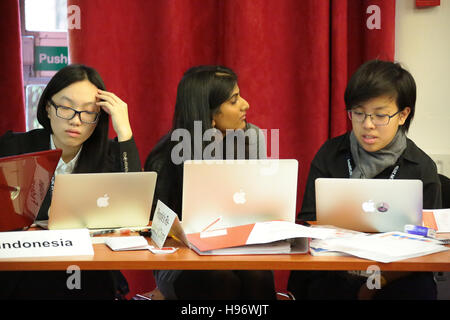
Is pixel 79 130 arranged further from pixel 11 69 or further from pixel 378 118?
pixel 378 118

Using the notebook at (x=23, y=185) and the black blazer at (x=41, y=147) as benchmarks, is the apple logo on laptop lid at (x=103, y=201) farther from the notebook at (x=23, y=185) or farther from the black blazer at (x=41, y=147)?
the black blazer at (x=41, y=147)

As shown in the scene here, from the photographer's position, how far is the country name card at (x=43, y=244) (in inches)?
53.3

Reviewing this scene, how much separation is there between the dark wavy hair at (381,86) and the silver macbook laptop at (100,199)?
0.89 metres

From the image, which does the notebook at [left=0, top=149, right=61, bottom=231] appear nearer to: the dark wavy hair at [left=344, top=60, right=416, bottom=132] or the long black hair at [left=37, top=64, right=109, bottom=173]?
the long black hair at [left=37, top=64, right=109, bottom=173]

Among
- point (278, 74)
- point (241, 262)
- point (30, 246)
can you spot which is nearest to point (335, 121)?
point (278, 74)

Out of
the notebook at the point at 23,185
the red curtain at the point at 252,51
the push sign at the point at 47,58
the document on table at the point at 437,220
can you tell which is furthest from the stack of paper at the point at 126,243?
the push sign at the point at 47,58

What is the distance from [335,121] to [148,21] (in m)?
1.15

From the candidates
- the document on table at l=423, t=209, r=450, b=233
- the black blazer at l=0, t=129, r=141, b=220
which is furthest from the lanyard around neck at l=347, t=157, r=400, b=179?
the black blazer at l=0, t=129, r=141, b=220

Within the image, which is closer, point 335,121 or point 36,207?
point 36,207

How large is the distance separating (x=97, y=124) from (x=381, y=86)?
114cm

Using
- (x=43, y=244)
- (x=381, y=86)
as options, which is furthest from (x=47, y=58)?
(x=381, y=86)

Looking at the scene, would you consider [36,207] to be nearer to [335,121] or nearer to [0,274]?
[0,274]

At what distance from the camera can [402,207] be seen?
1561 millimetres
